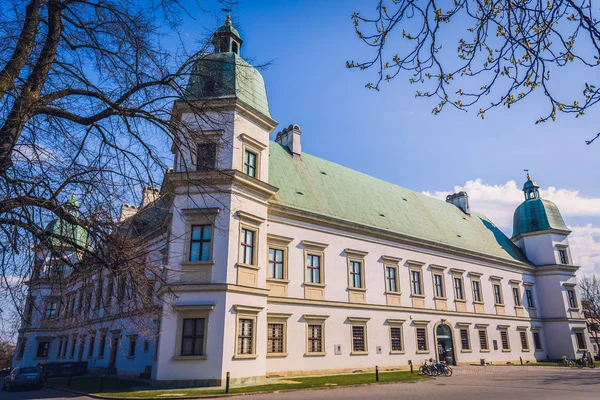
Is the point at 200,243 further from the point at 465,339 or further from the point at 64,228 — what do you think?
the point at 465,339

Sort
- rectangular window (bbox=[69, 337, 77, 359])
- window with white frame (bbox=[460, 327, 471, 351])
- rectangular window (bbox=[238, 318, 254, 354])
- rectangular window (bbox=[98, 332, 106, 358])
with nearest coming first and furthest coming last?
rectangular window (bbox=[238, 318, 254, 354]) < rectangular window (bbox=[98, 332, 106, 358]) < window with white frame (bbox=[460, 327, 471, 351]) < rectangular window (bbox=[69, 337, 77, 359])

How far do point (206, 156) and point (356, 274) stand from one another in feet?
66.3

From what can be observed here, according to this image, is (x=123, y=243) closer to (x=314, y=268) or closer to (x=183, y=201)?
(x=183, y=201)

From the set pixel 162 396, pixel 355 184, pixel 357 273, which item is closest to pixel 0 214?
pixel 162 396

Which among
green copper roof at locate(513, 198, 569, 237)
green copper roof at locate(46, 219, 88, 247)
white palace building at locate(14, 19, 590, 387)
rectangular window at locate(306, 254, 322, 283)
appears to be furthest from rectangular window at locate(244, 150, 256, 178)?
green copper roof at locate(513, 198, 569, 237)

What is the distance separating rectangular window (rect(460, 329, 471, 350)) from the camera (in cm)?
3084

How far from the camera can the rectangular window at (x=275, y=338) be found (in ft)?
68.1

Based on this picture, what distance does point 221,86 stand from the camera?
6.02 metres

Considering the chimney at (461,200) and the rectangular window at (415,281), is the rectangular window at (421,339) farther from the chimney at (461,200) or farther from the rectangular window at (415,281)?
the chimney at (461,200)

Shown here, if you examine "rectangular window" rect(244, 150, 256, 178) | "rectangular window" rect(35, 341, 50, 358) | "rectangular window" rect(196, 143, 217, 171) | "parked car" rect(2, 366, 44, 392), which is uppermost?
"rectangular window" rect(244, 150, 256, 178)

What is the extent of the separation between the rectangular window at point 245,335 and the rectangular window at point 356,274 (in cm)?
832

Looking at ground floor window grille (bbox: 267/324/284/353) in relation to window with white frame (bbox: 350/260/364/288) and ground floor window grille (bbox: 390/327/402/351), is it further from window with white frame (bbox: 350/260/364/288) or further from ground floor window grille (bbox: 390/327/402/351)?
ground floor window grille (bbox: 390/327/402/351)

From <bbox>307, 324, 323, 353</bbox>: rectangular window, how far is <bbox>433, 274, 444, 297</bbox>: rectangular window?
11468 mm

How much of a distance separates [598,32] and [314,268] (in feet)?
Answer: 67.8
